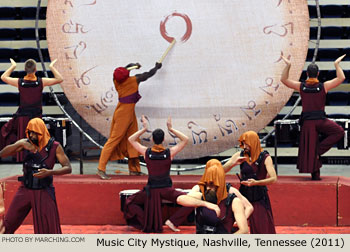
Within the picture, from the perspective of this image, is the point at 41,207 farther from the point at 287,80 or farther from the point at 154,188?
the point at 287,80

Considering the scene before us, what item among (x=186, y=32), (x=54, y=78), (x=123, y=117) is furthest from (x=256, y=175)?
(x=54, y=78)

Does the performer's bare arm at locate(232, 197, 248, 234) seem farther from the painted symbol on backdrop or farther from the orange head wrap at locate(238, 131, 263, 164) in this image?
the painted symbol on backdrop

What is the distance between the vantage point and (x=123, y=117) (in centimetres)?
701

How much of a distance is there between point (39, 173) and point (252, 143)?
1.36m

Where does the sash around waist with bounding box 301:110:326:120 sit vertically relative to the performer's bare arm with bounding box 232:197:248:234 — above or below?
above

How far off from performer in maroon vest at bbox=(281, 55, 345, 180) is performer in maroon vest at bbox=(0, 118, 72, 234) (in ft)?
6.98

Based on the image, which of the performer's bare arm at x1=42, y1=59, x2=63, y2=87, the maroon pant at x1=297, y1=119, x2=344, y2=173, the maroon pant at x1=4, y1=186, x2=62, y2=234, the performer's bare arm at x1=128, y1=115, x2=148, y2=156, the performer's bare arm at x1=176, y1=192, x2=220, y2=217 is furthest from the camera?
the performer's bare arm at x1=42, y1=59, x2=63, y2=87

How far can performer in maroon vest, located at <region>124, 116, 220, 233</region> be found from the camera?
253 inches

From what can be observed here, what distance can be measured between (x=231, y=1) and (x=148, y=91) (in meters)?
1.01

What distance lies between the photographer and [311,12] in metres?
9.93

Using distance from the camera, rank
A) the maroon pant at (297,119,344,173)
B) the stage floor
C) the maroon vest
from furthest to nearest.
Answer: the maroon pant at (297,119,344,173) < the stage floor < the maroon vest

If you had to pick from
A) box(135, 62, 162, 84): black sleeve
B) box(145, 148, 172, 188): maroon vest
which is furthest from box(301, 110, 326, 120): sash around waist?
box(135, 62, 162, 84): black sleeve

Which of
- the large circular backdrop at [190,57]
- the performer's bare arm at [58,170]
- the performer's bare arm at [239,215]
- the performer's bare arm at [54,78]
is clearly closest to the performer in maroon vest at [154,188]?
the large circular backdrop at [190,57]

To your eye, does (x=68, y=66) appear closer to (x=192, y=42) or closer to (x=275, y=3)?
(x=192, y=42)
